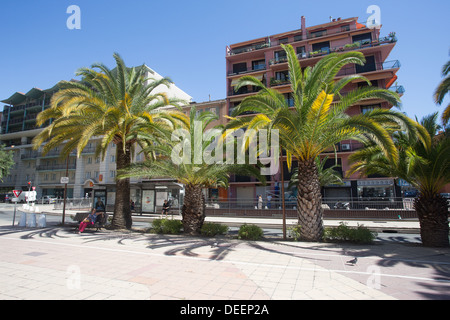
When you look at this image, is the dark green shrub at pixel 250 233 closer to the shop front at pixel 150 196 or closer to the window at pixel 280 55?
the shop front at pixel 150 196

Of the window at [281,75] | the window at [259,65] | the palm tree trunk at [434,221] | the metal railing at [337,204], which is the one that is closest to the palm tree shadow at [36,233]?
the metal railing at [337,204]

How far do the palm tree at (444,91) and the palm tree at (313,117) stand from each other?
19.9ft

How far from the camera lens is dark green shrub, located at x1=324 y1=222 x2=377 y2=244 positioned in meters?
8.95

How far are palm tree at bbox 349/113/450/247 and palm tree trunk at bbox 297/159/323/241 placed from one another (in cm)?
273

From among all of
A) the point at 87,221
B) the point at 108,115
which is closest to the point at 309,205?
the point at 108,115

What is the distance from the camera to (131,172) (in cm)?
1146

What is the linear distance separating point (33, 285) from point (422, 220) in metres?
11.8

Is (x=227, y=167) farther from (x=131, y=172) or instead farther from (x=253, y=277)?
(x=253, y=277)

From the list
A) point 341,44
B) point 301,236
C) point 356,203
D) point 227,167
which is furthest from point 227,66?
point 301,236

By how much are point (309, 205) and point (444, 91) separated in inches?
386

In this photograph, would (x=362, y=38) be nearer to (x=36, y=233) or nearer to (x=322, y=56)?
(x=322, y=56)

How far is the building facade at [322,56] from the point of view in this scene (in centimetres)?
2827

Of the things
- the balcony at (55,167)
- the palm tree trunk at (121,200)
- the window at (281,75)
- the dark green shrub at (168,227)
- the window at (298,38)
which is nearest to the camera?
the dark green shrub at (168,227)

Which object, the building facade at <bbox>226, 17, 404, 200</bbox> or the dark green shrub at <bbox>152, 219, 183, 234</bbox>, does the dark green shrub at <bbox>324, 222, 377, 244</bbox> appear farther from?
the building facade at <bbox>226, 17, 404, 200</bbox>
